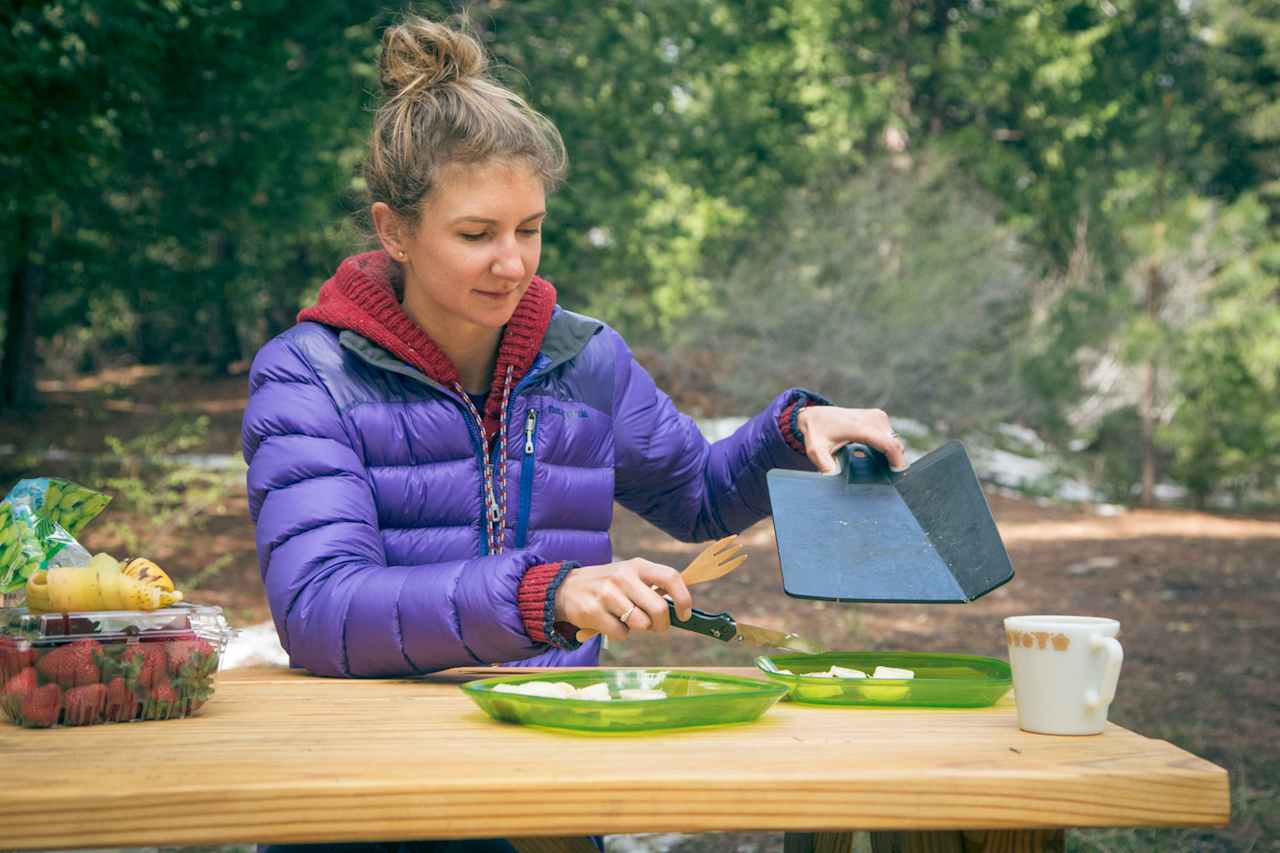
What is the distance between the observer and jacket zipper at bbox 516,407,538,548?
2.18 m

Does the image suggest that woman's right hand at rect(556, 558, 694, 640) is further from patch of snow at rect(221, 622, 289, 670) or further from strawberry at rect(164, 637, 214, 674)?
patch of snow at rect(221, 622, 289, 670)

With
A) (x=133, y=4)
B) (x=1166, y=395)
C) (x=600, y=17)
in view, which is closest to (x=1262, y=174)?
(x=1166, y=395)

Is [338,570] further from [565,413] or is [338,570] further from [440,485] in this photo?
[565,413]

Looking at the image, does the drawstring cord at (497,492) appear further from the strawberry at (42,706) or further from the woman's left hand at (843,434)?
the strawberry at (42,706)

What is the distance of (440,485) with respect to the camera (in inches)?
83.7

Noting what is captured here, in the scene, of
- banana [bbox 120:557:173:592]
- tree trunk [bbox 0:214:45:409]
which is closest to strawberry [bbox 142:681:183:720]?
banana [bbox 120:557:173:592]

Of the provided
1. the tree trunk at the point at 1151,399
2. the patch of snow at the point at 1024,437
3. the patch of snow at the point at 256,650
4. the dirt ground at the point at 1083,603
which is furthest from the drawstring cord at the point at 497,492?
the patch of snow at the point at 1024,437

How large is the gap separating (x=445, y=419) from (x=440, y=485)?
10cm

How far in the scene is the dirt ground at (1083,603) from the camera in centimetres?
506

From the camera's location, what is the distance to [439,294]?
208cm

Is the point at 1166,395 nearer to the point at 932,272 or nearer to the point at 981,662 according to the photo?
the point at 932,272

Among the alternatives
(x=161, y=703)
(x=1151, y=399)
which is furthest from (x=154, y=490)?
(x=1151, y=399)

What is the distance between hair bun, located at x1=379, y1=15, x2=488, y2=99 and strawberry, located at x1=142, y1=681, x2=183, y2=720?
1.03m

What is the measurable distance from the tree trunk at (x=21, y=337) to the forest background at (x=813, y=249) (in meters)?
0.06
